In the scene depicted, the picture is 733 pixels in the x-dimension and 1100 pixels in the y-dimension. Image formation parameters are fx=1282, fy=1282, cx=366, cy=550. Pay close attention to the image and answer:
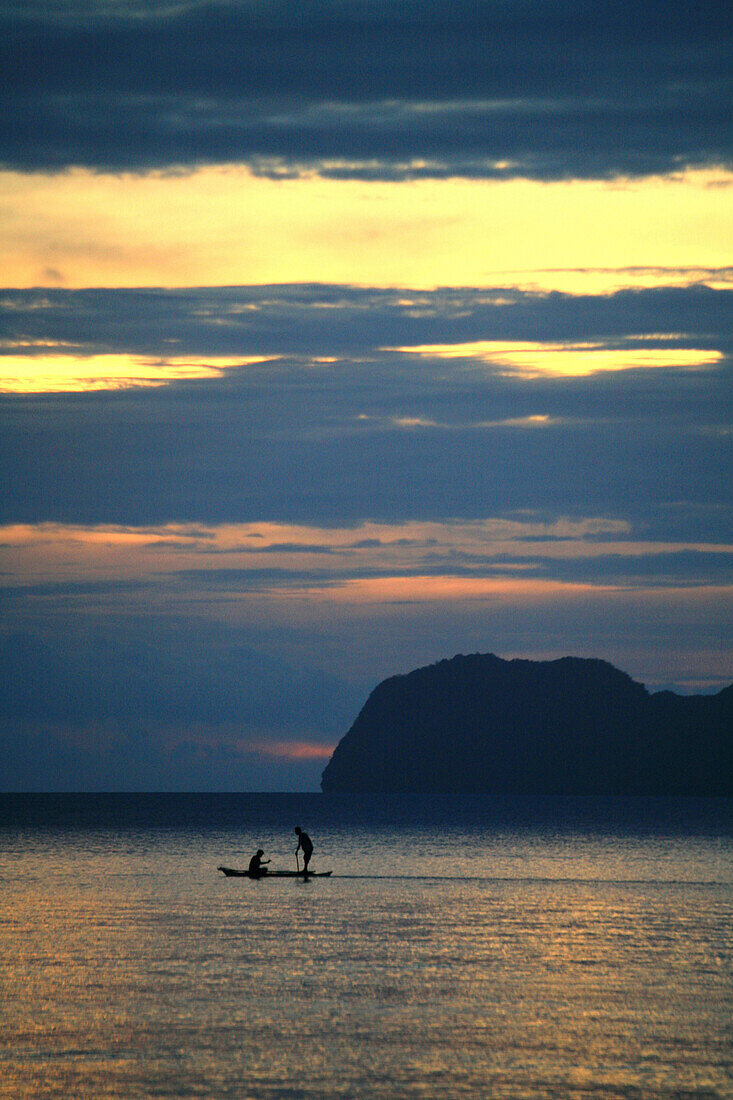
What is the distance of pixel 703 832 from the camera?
422 feet

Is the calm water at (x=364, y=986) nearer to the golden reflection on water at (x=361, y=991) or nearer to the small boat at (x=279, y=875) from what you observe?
the golden reflection on water at (x=361, y=991)

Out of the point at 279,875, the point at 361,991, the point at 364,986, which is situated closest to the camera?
the point at 361,991

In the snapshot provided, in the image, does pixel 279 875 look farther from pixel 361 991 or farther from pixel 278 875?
pixel 361 991

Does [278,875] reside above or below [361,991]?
below

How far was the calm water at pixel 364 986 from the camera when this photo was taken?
22845mm

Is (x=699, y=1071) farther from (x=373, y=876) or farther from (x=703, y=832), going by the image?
(x=703, y=832)

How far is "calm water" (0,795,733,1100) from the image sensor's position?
22845 millimetres

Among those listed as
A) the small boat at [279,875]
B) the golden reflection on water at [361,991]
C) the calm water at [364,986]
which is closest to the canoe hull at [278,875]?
the small boat at [279,875]

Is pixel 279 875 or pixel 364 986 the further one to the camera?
pixel 279 875

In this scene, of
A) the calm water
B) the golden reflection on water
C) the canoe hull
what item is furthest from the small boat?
the golden reflection on water

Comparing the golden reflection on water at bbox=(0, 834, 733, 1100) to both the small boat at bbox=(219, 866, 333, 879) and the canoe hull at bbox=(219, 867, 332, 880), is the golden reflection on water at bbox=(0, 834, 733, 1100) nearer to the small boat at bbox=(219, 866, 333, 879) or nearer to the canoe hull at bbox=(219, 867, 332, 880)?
the small boat at bbox=(219, 866, 333, 879)

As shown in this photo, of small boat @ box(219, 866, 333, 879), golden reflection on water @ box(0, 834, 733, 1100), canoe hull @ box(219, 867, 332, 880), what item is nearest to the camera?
golden reflection on water @ box(0, 834, 733, 1100)

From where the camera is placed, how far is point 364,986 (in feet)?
102

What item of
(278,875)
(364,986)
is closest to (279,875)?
(278,875)
